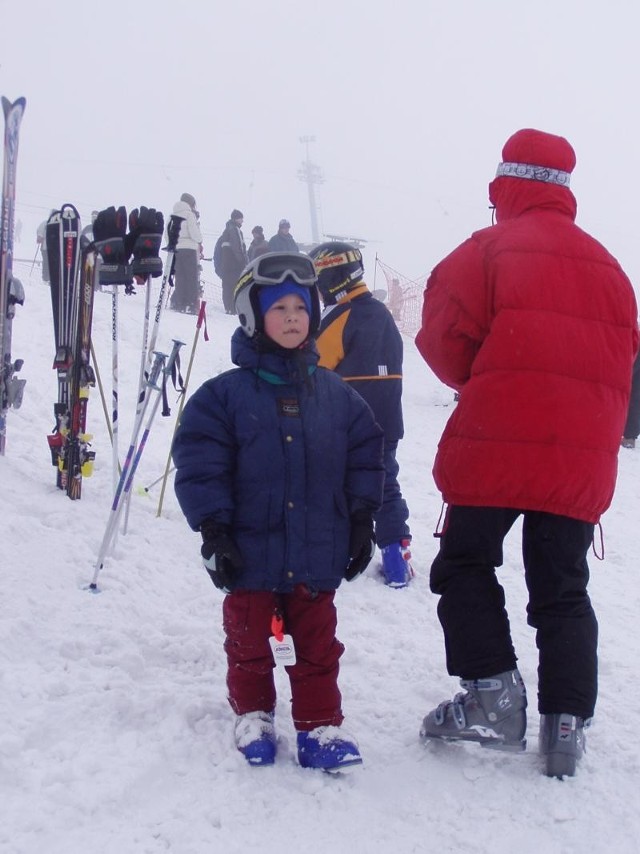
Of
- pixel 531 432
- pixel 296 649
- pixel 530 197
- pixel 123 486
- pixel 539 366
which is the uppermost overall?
pixel 530 197

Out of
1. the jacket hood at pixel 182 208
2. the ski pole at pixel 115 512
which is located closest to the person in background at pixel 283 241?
the jacket hood at pixel 182 208

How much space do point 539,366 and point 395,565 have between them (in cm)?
216

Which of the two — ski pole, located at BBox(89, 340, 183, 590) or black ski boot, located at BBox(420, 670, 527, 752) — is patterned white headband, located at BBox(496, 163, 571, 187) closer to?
black ski boot, located at BBox(420, 670, 527, 752)

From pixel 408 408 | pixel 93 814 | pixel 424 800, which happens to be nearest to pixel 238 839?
pixel 93 814

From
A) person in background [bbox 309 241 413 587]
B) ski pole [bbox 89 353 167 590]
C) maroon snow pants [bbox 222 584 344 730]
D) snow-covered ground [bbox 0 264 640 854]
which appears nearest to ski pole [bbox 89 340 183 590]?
ski pole [bbox 89 353 167 590]

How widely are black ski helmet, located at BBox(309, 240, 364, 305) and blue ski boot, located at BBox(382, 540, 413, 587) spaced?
1378 mm

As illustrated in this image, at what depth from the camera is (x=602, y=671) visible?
325 cm

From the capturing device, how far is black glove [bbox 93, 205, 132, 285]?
3.76m

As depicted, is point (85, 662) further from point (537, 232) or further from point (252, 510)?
point (537, 232)

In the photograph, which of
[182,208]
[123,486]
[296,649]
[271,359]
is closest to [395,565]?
[123,486]

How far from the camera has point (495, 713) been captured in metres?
2.33

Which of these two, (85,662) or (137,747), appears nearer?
(137,747)

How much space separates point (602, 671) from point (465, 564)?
126 cm

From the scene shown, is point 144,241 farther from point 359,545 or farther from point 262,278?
point 359,545
